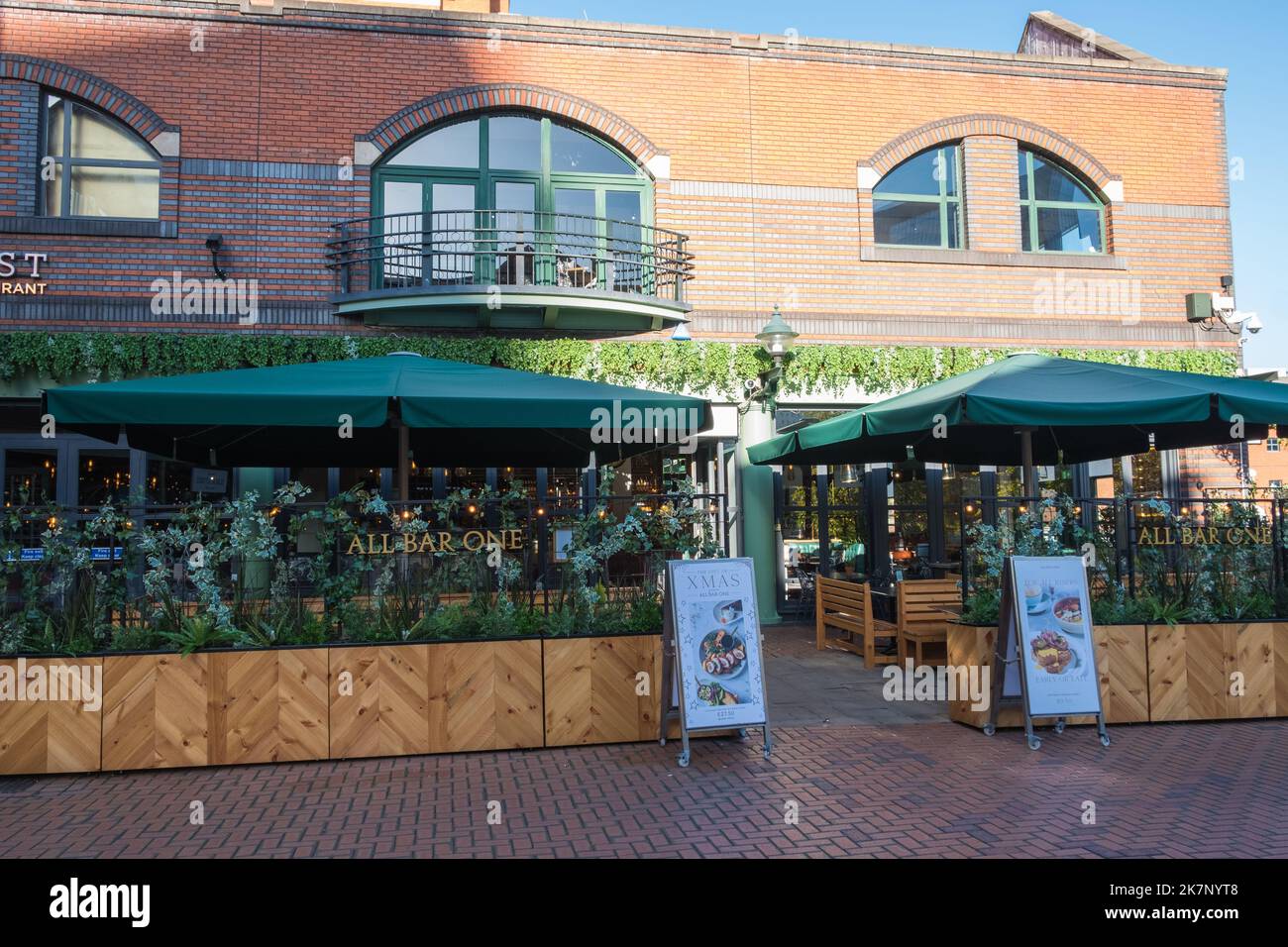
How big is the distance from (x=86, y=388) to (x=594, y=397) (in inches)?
133

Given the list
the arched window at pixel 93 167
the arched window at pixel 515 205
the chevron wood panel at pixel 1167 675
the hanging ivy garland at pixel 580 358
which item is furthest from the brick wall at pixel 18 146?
the chevron wood panel at pixel 1167 675

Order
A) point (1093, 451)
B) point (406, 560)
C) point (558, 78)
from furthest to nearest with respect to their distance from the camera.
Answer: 1. point (558, 78)
2. point (1093, 451)
3. point (406, 560)

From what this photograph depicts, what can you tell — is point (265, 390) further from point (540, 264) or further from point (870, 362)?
point (870, 362)

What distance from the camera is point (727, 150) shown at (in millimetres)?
13234

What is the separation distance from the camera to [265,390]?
20.8 feet

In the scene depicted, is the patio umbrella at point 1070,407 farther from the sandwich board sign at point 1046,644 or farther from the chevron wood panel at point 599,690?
the chevron wood panel at point 599,690

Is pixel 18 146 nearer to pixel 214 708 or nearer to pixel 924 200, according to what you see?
pixel 214 708

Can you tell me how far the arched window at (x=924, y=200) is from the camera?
13.8 m

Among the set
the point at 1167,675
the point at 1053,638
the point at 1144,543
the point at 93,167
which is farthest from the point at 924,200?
the point at 93,167

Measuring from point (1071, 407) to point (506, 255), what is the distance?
7.32 meters

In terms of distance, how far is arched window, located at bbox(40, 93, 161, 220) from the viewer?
11.8 metres

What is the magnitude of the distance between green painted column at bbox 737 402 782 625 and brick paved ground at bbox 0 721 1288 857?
242 inches

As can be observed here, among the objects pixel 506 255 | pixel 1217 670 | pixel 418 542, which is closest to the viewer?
pixel 418 542

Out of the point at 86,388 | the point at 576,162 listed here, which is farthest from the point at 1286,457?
the point at 86,388
